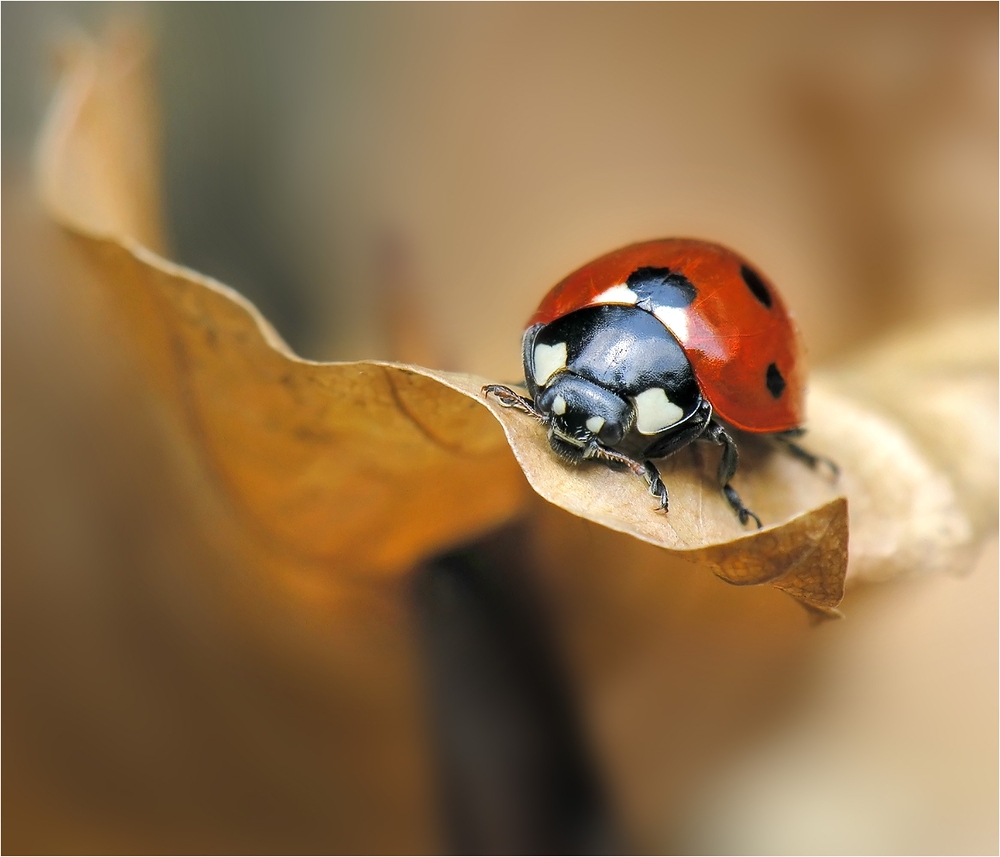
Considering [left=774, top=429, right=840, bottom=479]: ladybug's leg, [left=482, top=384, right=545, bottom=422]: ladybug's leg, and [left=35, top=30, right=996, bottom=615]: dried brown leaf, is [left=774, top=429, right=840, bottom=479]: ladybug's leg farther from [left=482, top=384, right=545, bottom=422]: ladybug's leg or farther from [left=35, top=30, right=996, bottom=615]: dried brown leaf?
[left=482, top=384, right=545, bottom=422]: ladybug's leg

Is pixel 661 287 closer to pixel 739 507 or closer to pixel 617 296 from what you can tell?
pixel 617 296

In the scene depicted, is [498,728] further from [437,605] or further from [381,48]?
[381,48]

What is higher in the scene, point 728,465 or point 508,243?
point 508,243

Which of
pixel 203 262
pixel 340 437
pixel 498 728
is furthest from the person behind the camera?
pixel 203 262

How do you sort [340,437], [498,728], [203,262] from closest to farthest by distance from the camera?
[340,437], [498,728], [203,262]

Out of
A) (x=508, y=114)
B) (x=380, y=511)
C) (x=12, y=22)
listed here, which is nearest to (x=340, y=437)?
(x=380, y=511)

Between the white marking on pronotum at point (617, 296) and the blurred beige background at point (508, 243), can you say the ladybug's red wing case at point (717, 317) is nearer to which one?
the white marking on pronotum at point (617, 296)

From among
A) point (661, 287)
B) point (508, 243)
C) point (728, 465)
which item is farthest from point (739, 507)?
point (508, 243)
